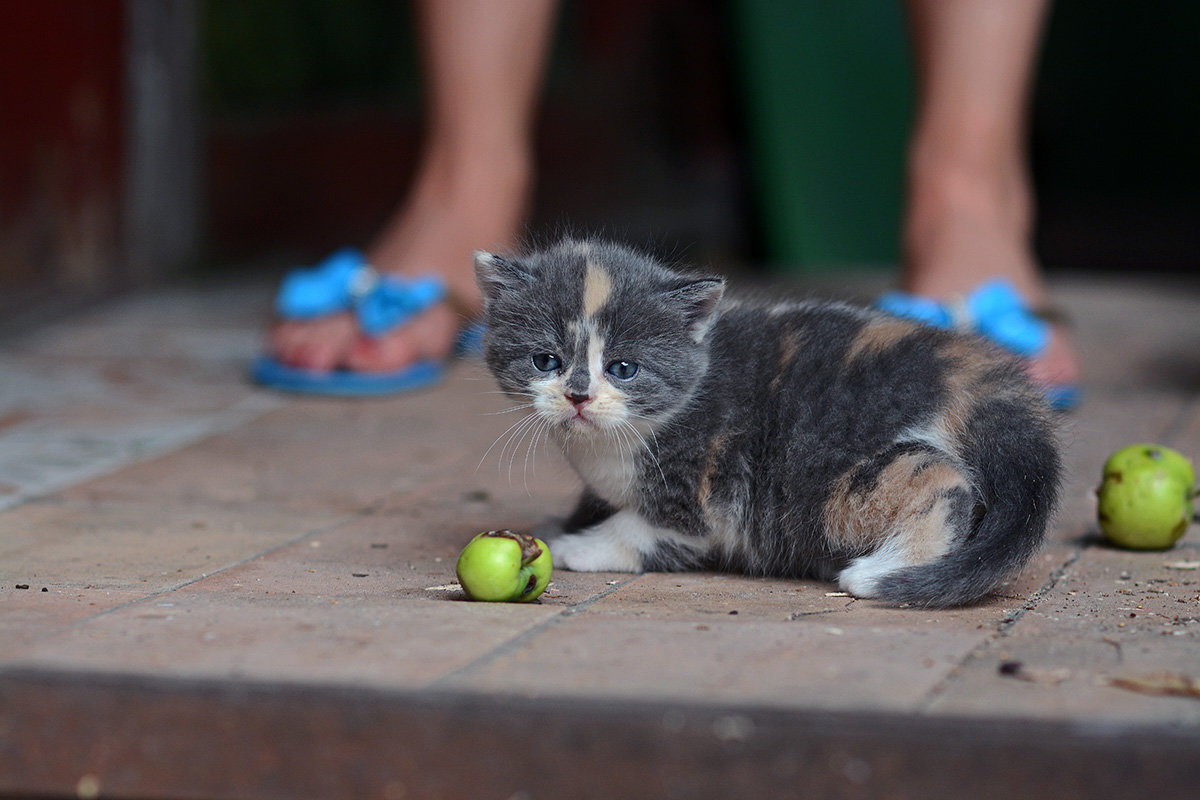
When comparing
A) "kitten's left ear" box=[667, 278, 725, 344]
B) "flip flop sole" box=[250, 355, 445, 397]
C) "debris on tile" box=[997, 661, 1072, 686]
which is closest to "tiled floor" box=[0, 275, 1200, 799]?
"debris on tile" box=[997, 661, 1072, 686]

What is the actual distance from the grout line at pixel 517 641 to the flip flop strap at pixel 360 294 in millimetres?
1801

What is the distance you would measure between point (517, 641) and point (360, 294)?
2218 mm

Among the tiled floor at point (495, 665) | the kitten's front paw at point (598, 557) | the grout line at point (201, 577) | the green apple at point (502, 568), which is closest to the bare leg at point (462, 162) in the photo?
the tiled floor at point (495, 665)

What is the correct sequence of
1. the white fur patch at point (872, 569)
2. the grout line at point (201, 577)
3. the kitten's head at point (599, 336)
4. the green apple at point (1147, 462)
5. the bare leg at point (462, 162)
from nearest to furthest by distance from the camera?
the grout line at point (201, 577) → the white fur patch at point (872, 569) → the kitten's head at point (599, 336) → the green apple at point (1147, 462) → the bare leg at point (462, 162)

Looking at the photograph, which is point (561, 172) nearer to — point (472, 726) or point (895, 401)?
point (895, 401)

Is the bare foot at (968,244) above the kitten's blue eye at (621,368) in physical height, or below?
above

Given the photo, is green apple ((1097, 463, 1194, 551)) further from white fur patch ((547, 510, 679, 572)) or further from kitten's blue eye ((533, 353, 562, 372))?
kitten's blue eye ((533, 353, 562, 372))

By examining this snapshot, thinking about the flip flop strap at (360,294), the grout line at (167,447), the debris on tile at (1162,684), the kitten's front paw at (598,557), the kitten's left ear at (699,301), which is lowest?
the grout line at (167,447)

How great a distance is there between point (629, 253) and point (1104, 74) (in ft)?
22.7

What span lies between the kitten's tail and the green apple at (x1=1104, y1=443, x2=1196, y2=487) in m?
0.27

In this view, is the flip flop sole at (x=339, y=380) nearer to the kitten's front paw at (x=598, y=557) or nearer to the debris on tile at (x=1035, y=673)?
the kitten's front paw at (x=598, y=557)

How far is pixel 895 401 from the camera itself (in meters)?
2.13

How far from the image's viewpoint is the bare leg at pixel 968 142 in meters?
3.65

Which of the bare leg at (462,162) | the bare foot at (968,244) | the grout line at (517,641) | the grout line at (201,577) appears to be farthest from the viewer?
the bare leg at (462,162)
